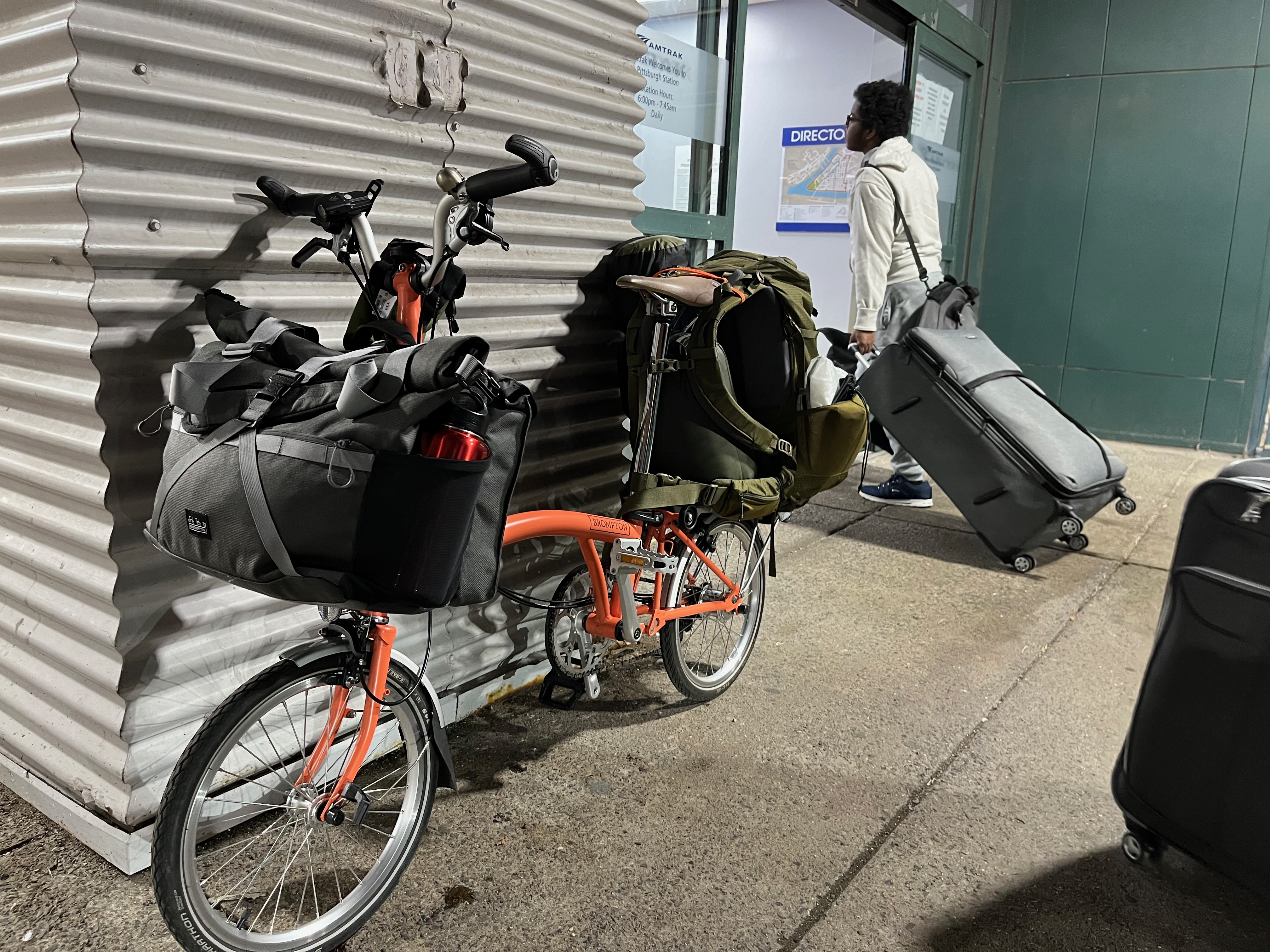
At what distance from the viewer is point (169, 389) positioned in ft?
5.70

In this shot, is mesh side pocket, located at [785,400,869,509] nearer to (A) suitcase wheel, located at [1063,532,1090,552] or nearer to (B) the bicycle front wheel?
(B) the bicycle front wheel

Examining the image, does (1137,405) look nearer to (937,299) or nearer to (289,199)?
(937,299)

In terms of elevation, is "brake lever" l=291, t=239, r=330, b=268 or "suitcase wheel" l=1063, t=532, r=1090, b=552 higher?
"brake lever" l=291, t=239, r=330, b=268

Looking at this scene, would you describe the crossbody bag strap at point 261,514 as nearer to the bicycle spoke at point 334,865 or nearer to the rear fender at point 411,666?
the rear fender at point 411,666

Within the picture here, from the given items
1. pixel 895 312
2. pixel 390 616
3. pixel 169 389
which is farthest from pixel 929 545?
pixel 169 389

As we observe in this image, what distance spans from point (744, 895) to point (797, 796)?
0.46m

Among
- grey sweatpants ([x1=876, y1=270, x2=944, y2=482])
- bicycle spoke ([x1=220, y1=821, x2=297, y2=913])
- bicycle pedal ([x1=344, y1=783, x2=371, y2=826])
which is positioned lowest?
bicycle spoke ([x1=220, y1=821, x2=297, y2=913])

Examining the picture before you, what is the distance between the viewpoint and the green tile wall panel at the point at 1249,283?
702 centimetres

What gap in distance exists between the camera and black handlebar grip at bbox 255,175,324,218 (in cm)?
204

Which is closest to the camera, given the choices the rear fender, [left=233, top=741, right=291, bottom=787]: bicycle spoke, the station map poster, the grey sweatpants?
the rear fender

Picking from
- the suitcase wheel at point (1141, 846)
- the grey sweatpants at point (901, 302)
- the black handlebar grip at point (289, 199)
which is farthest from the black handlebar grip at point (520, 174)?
the grey sweatpants at point (901, 302)

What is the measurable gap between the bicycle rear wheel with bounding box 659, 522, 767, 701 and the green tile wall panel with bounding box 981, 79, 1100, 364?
5.71 metres

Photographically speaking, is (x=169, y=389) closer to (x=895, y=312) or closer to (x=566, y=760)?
(x=566, y=760)

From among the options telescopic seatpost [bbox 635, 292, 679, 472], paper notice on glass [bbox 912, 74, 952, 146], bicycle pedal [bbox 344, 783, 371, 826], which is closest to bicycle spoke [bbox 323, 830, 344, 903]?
bicycle pedal [bbox 344, 783, 371, 826]
